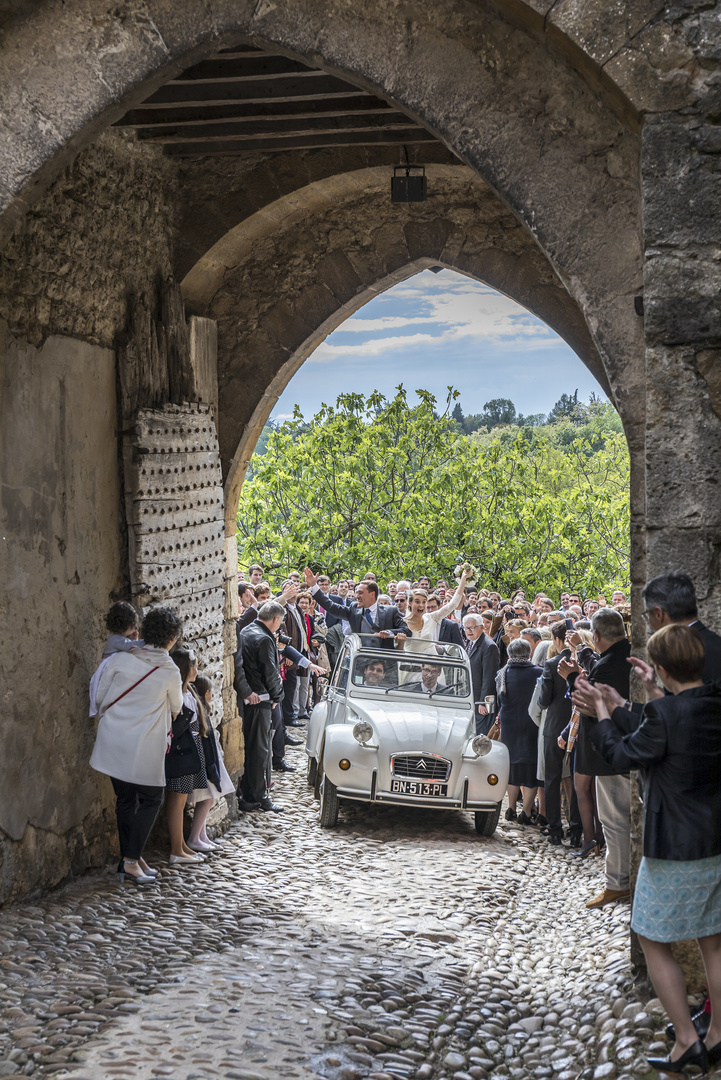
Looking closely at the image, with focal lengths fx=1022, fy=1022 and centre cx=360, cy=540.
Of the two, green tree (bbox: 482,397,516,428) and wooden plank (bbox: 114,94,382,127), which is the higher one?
green tree (bbox: 482,397,516,428)

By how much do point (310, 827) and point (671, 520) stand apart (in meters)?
4.72

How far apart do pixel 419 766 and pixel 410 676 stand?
1.04 m

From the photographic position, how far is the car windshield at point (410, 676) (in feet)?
26.8

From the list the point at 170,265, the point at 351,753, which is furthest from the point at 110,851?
the point at 170,265

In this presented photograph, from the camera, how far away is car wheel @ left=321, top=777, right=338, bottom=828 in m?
7.37

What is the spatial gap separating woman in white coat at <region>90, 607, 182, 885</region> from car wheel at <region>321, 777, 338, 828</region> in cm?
175

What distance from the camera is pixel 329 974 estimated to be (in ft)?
14.6

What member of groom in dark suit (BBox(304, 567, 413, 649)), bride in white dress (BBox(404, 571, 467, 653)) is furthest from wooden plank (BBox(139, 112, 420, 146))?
groom in dark suit (BBox(304, 567, 413, 649))

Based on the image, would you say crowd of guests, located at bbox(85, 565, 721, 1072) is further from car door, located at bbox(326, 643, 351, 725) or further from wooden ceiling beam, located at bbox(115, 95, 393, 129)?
wooden ceiling beam, located at bbox(115, 95, 393, 129)

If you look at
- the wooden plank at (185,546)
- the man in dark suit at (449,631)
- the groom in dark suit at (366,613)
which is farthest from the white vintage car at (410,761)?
the groom in dark suit at (366,613)

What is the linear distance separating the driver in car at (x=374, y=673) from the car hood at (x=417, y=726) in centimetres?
23

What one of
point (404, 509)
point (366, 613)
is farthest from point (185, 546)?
point (404, 509)

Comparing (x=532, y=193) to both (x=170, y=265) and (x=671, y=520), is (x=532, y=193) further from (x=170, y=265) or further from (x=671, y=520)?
(x=170, y=265)

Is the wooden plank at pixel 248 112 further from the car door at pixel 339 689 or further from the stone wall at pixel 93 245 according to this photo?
the car door at pixel 339 689
